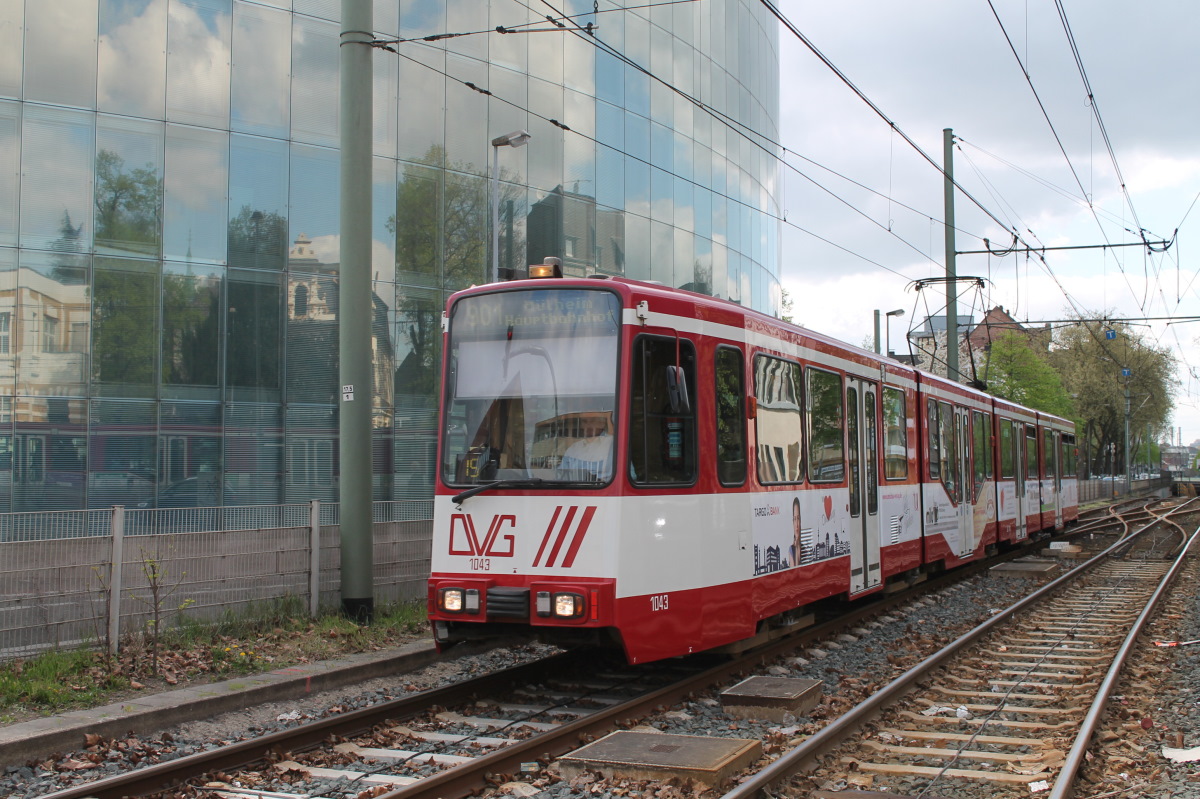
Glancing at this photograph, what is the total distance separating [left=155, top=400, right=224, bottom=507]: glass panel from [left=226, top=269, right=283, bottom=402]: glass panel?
2.46ft

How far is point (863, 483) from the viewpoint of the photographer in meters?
12.8

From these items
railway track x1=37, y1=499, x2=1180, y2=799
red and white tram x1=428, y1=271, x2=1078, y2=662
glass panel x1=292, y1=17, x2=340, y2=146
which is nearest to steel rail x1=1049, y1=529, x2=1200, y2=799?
railway track x1=37, y1=499, x2=1180, y2=799

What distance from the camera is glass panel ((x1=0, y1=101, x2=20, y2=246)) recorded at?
60.5ft

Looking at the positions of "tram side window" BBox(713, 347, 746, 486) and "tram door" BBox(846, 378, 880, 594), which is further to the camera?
"tram door" BBox(846, 378, 880, 594)

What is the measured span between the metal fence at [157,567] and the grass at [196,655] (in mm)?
159

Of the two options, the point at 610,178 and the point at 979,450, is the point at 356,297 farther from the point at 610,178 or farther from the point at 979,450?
the point at 610,178

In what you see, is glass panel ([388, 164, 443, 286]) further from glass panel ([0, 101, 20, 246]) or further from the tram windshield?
the tram windshield

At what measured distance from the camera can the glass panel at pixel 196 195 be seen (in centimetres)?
2002

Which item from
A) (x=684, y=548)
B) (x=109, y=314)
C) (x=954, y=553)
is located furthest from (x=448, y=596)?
(x=109, y=314)

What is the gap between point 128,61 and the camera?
1958cm

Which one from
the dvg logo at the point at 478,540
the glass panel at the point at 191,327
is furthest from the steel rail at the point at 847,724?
the glass panel at the point at 191,327

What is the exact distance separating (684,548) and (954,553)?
10.0 m

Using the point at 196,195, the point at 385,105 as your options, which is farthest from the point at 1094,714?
the point at 385,105

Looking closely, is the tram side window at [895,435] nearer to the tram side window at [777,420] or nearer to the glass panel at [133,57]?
the tram side window at [777,420]
